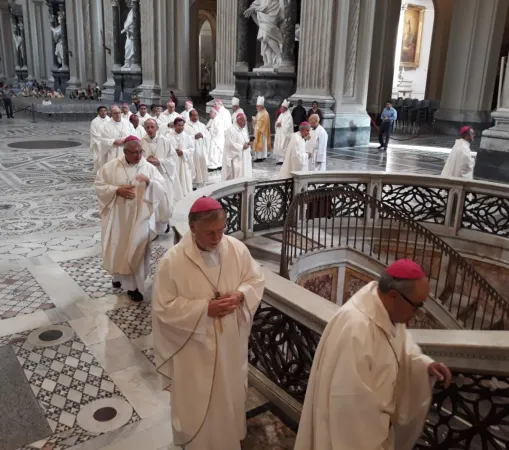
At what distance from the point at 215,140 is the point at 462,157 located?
21.1ft

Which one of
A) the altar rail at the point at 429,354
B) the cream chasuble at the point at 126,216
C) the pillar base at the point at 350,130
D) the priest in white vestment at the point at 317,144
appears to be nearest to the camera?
the altar rail at the point at 429,354

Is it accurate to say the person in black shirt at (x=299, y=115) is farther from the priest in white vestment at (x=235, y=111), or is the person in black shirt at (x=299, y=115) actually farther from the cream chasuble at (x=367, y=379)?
the cream chasuble at (x=367, y=379)

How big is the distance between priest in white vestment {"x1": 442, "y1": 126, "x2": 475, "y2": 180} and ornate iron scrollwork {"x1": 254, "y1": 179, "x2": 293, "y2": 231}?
267cm

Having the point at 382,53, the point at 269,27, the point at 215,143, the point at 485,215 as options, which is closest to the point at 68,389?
the point at 485,215

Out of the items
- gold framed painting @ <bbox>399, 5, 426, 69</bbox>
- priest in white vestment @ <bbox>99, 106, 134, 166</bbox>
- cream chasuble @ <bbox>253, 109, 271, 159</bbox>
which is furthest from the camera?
gold framed painting @ <bbox>399, 5, 426, 69</bbox>

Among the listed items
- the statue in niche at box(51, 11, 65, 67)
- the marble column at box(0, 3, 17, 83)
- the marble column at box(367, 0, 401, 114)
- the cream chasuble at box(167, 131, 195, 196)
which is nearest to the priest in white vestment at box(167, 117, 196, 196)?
the cream chasuble at box(167, 131, 195, 196)

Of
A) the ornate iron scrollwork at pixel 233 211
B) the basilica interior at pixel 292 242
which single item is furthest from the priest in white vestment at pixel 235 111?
the ornate iron scrollwork at pixel 233 211

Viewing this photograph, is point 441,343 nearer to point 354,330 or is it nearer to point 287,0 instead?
point 354,330

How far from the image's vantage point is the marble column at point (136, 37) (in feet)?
70.8

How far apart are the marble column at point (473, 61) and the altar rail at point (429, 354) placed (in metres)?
15.1

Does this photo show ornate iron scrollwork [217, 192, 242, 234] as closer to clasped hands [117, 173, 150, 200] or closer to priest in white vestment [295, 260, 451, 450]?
clasped hands [117, 173, 150, 200]

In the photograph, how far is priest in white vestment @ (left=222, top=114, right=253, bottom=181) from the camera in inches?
383

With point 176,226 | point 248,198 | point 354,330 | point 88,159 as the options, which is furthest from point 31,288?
point 88,159

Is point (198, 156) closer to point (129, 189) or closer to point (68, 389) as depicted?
point (129, 189)
